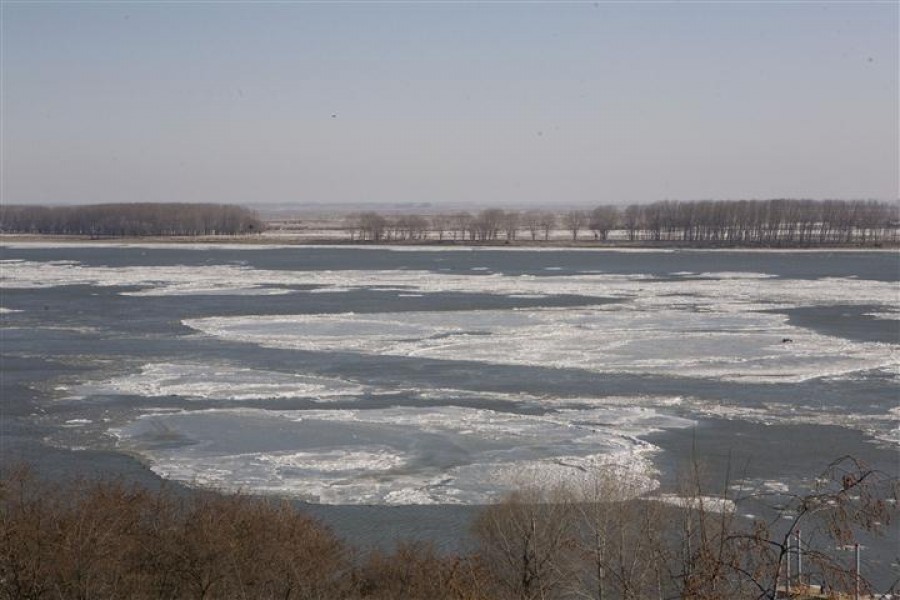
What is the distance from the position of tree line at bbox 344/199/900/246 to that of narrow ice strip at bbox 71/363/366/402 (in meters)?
55.5

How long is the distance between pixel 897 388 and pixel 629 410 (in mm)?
4882

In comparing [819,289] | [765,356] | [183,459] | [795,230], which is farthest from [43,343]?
[795,230]

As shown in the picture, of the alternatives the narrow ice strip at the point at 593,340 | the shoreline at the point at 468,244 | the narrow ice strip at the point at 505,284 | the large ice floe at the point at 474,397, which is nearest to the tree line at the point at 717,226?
the shoreline at the point at 468,244

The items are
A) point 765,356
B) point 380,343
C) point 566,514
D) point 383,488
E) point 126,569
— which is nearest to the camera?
point 126,569

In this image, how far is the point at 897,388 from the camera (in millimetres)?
17109

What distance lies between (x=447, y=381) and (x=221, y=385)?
3.80 metres

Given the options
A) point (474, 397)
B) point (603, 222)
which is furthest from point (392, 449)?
point (603, 222)

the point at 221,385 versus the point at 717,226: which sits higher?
the point at 717,226

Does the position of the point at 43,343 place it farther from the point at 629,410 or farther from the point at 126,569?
the point at 126,569

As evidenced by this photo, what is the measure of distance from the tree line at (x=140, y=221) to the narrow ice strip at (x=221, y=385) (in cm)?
7180

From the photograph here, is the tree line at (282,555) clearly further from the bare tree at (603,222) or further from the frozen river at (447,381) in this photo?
the bare tree at (603,222)

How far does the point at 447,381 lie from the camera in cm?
1802

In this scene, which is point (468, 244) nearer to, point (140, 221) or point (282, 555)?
point (140, 221)

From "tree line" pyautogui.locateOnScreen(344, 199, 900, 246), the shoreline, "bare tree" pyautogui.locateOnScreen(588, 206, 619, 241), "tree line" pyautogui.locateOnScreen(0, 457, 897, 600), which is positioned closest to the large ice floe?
"tree line" pyautogui.locateOnScreen(0, 457, 897, 600)
